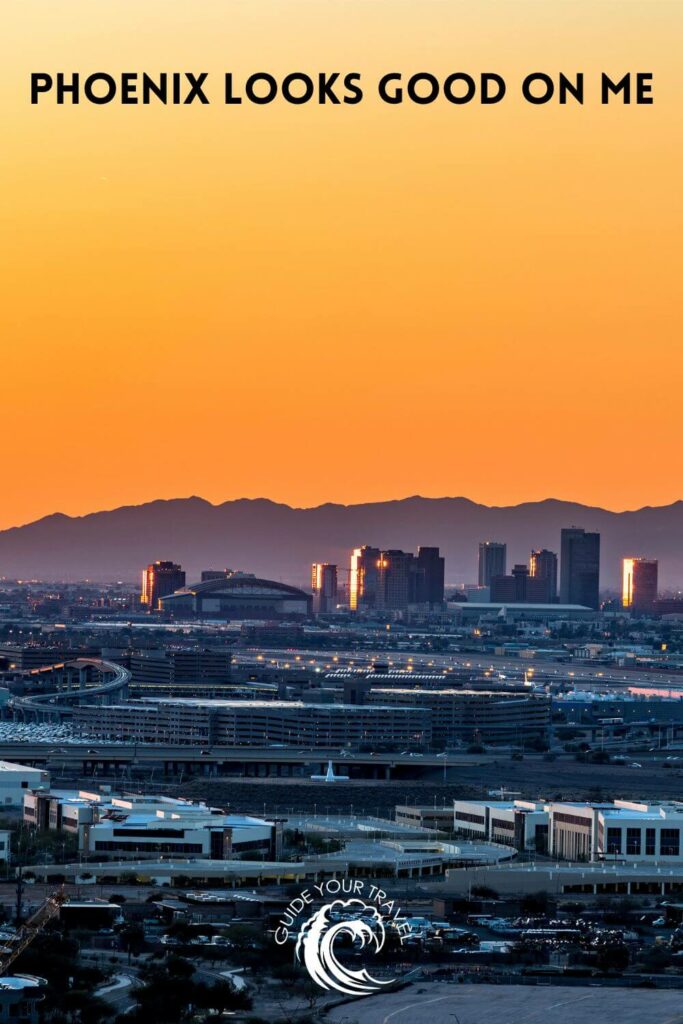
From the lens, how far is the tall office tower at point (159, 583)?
487ft

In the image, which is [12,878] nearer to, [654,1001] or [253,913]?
[253,913]

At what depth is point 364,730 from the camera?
56.6m

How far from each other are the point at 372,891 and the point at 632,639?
3562 inches

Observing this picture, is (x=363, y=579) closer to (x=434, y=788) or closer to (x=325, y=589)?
(x=325, y=589)

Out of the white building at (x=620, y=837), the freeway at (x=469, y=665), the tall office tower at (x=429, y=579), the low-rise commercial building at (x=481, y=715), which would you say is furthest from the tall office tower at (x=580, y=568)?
the white building at (x=620, y=837)

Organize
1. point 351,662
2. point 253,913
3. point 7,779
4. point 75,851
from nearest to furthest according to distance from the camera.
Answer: point 253,913 → point 75,851 → point 7,779 → point 351,662

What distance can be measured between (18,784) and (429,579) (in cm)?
11541

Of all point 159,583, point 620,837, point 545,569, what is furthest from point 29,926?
point 545,569

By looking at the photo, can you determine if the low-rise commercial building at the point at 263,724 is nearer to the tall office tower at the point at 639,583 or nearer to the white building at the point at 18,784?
the white building at the point at 18,784

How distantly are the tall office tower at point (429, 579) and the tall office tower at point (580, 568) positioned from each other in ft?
21.1

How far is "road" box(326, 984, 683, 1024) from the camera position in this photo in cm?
2255

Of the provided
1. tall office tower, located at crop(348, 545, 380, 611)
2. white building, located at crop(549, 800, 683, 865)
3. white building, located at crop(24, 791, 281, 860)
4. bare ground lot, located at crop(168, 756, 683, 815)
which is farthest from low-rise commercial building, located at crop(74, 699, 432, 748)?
tall office tower, located at crop(348, 545, 380, 611)

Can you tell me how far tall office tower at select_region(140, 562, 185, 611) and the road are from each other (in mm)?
123021

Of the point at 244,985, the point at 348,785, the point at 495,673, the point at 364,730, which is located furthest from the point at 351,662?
the point at 244,985
